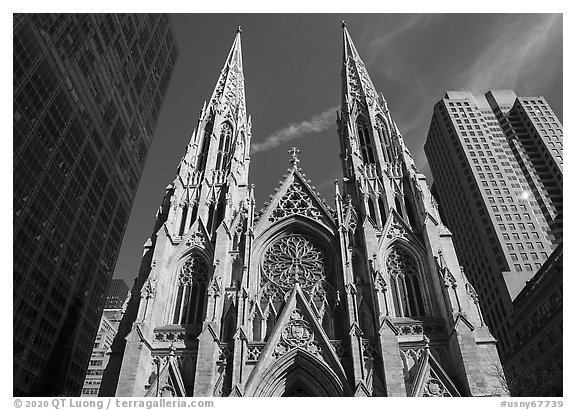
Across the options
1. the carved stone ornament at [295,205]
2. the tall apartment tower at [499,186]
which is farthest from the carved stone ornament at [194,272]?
the tall apartment tower at [499,186]

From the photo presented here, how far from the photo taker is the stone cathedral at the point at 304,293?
22.5 meters

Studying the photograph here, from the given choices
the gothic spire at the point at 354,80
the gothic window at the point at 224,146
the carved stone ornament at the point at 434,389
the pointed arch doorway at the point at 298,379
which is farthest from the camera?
the gothic spire at the point at 354,80

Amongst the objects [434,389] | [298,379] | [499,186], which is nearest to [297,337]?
[298,379]

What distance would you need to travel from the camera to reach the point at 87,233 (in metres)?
41.3

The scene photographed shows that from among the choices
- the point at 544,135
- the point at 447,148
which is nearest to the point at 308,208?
the point at 447,148

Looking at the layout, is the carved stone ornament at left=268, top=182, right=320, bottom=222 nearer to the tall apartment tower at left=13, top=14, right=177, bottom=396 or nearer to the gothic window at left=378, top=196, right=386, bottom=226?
the gothic window at left=378, top=196, right=386, bottom=226

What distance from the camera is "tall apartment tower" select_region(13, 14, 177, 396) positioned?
30453 mm

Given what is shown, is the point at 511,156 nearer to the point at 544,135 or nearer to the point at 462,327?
the point at 544,135

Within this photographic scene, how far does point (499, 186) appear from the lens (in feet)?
189

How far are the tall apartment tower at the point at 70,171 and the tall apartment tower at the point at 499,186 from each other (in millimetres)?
44986

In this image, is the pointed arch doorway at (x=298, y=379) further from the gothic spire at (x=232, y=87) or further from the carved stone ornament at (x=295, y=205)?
the gothic spire at (x=232, y=87)

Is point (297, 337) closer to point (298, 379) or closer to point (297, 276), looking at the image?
point (298, 379)

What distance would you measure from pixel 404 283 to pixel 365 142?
14402 millimetres

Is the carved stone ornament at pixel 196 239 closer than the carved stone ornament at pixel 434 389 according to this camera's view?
No
